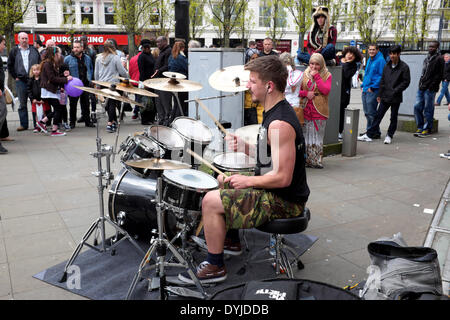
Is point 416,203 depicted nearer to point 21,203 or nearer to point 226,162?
point 226,162

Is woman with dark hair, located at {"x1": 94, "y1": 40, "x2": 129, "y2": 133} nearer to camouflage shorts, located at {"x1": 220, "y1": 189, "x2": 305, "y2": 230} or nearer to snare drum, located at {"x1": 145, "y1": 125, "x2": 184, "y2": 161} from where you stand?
snare drum, located at {"x1": 145, "y1": 125, "x2": 184, "y2": 161}

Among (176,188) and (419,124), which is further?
(419,124)

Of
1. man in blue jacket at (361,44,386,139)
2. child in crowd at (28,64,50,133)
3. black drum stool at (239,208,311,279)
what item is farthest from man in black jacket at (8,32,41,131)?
black drum stool at (239,208,311,279)

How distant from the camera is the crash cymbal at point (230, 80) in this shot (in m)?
4.29

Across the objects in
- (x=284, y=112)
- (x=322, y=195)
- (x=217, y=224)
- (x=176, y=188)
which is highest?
(x=284, y=112)

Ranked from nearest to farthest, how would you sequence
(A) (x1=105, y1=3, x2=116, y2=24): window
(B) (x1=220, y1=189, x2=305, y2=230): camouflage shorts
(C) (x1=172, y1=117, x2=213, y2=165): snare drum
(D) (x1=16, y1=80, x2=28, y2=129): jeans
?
(B) (x1=220, y1=189, x2=305, y2=230): camouflage shorts
(C) (x1=172, y1=117, x2=213, y2=165): snare drum
(D) (x1=16, y1=80, x2=28, y2=129): jeans
(A) (x1=105, y1=3, x2=116, y2=24): window

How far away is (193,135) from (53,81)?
19.8ft

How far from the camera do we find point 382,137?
31.4 feet

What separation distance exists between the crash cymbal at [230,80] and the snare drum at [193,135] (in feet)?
1.44

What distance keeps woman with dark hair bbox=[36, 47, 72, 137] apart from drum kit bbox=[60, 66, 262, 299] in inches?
223

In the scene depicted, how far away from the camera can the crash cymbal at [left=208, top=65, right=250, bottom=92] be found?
4.29 metres

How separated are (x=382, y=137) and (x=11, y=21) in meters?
11.7

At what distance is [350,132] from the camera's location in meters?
7.66

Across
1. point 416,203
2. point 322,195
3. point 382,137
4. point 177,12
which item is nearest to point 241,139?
point 322,195
